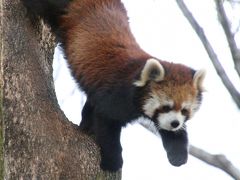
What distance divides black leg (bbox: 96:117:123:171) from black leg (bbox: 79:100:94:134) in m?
0.14

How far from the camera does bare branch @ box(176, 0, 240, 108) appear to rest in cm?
184

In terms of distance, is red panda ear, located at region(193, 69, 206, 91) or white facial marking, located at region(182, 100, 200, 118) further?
red panda ear, located at region(193, 69, 206, 91)

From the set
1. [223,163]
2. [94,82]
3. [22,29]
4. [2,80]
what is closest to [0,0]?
[22,29]

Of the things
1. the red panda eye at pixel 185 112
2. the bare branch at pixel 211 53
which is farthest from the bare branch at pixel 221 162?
the red panda eye at pixel 185 112

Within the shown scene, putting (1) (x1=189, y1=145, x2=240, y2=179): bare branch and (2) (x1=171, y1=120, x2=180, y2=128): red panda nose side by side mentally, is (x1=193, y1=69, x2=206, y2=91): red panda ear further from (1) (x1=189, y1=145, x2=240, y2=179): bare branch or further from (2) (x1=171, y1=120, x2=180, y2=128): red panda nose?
(1) (x1=189, y1=145, x2=240, y2=179): bare branch

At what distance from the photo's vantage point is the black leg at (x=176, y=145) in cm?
357

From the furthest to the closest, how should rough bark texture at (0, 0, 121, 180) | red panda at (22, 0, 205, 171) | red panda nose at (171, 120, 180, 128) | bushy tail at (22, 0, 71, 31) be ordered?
bushy tail at (22, 0, 71, 31)
red panda at (22, 0, 205, 171)
red panda nose at (171, 120, 180, 128)
rough bark texture at (0, 0, 121, 180)

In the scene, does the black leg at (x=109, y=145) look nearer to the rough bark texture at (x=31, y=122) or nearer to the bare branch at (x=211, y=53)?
the rough bark texture at (x=31, y=122)

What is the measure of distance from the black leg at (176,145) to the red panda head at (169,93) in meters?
0.22

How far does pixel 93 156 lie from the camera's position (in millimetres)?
3369

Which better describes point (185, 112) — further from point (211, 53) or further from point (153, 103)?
point (211, 53)

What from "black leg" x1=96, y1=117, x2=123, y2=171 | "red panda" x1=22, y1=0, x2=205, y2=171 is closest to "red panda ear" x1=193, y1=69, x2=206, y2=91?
"red panda" x1=22, y1=0, x2=205, y2=171

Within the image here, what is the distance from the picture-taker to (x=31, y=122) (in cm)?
311

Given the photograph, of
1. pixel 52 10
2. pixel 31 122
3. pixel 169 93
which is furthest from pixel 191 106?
pixel 52 10
